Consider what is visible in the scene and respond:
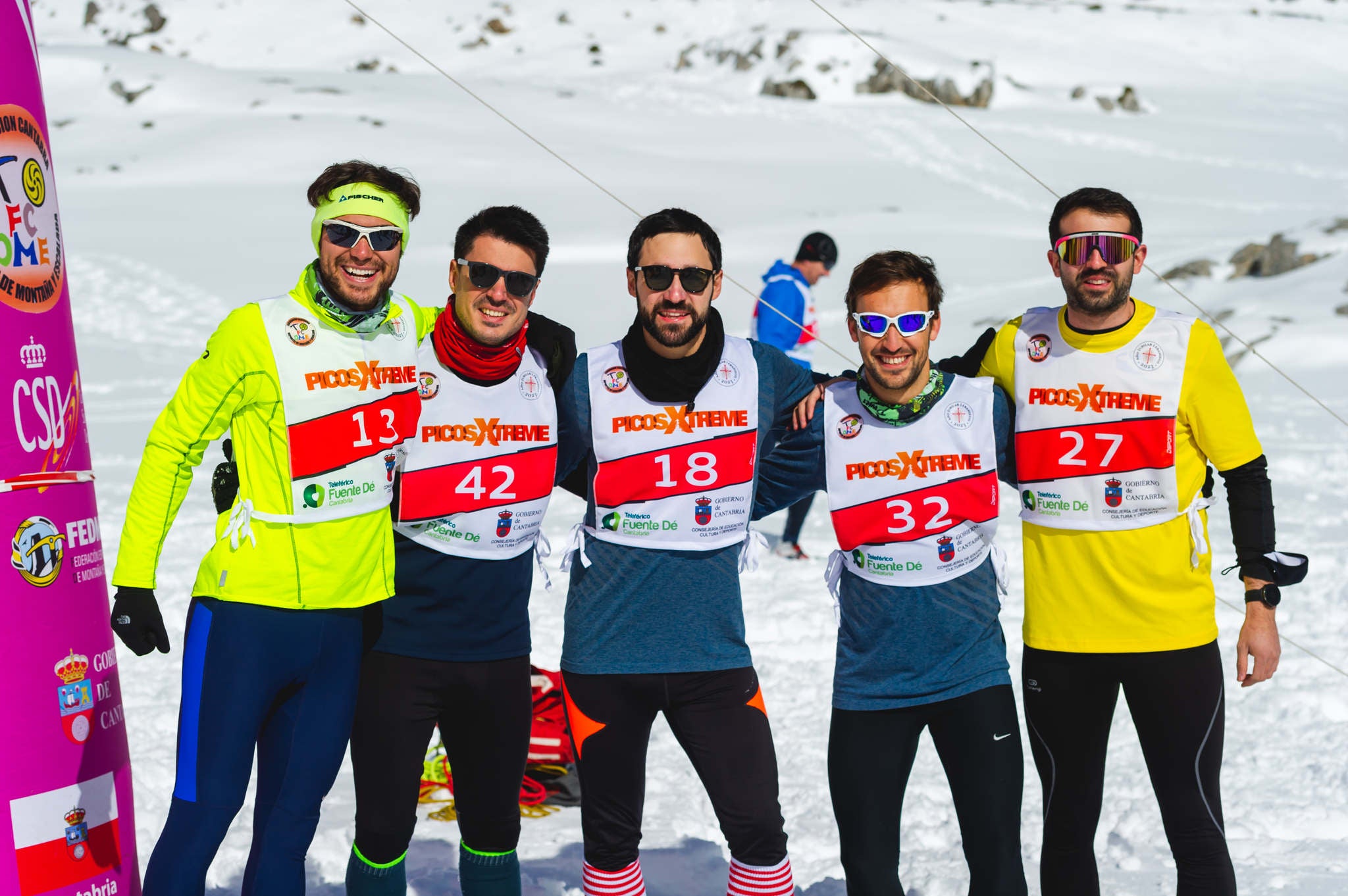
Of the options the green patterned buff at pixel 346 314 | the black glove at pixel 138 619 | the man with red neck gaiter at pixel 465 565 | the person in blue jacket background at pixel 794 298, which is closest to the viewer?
the black glove at pixel 138 619

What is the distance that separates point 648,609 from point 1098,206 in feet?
5.32

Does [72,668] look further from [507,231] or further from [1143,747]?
[1143,747]

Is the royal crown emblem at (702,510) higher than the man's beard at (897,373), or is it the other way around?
the man's beard at (897,373)

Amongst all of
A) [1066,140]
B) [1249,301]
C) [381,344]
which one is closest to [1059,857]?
[381,344]

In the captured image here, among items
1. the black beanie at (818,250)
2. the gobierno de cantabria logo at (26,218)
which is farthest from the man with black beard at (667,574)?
the black beanie at (818,250)

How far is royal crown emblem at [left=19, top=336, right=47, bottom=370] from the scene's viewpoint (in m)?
3.26

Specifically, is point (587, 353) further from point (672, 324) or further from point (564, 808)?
point (564, 808)

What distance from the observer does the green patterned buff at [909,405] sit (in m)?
3.37

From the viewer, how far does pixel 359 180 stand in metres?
3.36

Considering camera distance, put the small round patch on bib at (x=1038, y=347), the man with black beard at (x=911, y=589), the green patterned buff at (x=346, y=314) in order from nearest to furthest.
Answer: the man with black beard at (x=911, y=589) < the green patterned buff at (x=346, y=314) < the small round patch on bib at (x=1038, y=347)

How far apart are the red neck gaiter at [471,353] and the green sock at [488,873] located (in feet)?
4.44

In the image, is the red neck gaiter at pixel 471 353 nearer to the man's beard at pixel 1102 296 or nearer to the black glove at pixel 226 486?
the black glove at pixel 226 486

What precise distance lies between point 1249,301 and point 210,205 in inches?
725

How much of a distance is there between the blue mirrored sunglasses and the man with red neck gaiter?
92 centimetres
